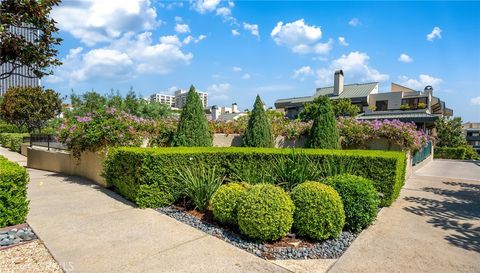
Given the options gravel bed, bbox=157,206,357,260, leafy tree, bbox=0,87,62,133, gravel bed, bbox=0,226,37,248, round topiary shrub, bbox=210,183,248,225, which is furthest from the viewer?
leafy tree, bbox=0,87,62,133

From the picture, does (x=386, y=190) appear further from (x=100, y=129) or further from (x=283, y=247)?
(x=100, y=129)

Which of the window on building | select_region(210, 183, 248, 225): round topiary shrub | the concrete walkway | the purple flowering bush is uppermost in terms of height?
the window on building

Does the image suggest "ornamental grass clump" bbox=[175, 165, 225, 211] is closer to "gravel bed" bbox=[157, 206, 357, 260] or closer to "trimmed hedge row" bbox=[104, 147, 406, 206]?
"trimmed hedge row" bbox=[104, 147, 406, 206]

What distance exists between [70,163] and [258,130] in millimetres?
6804

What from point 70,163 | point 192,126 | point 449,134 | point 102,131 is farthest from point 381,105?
point 102,131

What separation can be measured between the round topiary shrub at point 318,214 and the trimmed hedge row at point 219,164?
1.66 meters

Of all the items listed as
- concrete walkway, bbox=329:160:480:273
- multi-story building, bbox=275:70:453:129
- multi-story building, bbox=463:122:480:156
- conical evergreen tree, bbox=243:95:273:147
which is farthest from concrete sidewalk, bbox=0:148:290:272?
multi-story building, bbox=463:122:480:156

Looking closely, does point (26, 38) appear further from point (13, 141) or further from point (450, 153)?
point (450, 153)

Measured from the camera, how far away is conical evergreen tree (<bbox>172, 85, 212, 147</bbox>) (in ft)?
28.2

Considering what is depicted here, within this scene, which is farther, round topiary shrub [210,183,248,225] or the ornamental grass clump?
the ornamental grass clump

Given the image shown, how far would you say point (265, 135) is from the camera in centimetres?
1006

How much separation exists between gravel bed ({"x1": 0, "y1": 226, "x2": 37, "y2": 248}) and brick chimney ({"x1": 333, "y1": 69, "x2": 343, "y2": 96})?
131ft

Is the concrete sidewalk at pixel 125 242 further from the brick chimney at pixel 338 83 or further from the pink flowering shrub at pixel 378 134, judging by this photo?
the brick chimney at pixel 338 83

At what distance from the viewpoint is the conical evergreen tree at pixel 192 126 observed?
8602mm
